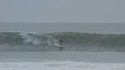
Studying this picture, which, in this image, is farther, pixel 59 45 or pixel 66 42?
pixel 66 42

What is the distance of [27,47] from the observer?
6.89m

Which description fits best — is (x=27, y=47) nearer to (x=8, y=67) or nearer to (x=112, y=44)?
(x=112, y=44)

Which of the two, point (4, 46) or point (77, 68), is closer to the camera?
point (77, 68)

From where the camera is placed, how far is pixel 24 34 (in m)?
7.12

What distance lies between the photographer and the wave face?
6852mm

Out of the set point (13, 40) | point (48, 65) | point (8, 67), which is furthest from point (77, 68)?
point (13, 40)

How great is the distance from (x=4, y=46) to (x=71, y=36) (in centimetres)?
149

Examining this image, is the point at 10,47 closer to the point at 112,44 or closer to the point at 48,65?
the point at 112,44

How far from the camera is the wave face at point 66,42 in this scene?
22.5 ft

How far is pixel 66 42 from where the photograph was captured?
695 centimetres

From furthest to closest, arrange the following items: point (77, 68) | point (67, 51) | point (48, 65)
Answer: point (67, 51), point (48, 65), point (77, 68)

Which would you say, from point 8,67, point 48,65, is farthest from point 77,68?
point 8,67

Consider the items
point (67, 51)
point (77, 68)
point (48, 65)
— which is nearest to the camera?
point (77, 68)

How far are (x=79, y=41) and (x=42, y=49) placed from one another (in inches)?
32.2
